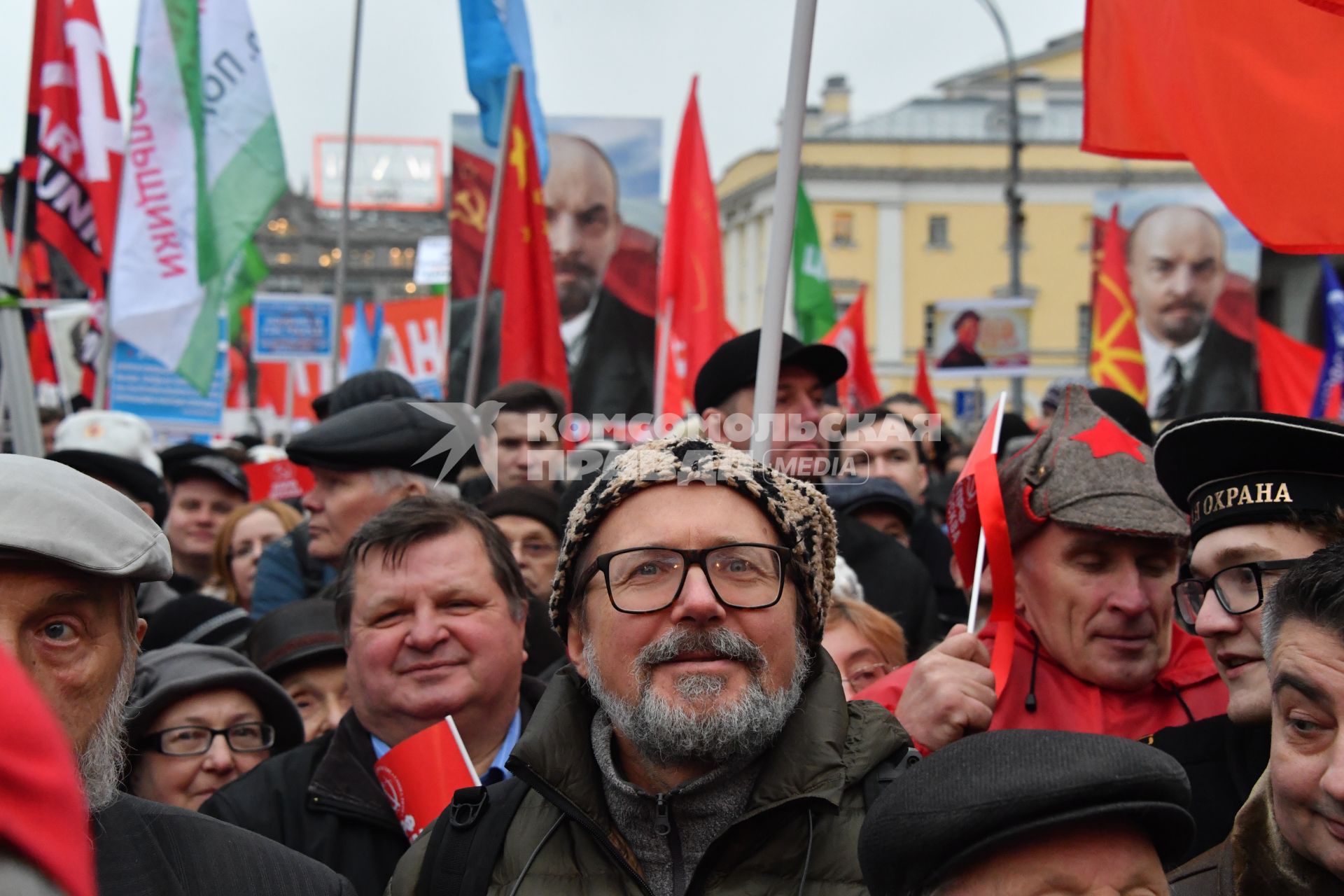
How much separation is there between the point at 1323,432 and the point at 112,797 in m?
2.17

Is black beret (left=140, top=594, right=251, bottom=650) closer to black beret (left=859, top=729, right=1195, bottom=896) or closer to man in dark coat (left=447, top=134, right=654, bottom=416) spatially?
black beret (left=859, top=729, right=1195, bottom=896)

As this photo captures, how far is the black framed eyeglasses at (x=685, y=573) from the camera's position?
247 centimetres

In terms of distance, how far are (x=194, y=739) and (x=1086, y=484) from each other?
216 cm

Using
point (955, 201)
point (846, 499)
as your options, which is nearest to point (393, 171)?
point (955, 201)

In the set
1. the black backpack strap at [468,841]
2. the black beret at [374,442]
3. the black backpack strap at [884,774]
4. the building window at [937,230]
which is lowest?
the black backpack strap at [468,841]

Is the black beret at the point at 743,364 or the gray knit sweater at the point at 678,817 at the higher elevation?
the black beret at the point at 743,364

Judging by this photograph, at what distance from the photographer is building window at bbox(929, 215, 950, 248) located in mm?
60531

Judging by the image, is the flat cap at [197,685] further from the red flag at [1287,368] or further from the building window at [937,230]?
the building window at [937,230]

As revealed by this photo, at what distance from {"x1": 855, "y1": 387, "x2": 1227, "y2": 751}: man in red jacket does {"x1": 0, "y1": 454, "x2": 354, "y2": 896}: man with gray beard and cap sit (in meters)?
1.49

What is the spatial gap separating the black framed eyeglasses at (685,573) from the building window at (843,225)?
58597mm

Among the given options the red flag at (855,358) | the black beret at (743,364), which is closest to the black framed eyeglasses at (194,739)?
the black beret at (743,364)

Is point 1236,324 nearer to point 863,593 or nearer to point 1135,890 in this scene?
point 863,593

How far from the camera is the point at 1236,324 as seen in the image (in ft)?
45.2

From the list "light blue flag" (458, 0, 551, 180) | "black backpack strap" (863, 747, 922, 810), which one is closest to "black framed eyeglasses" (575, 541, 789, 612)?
"black backpack strap" (863, 747, 922, 810)
